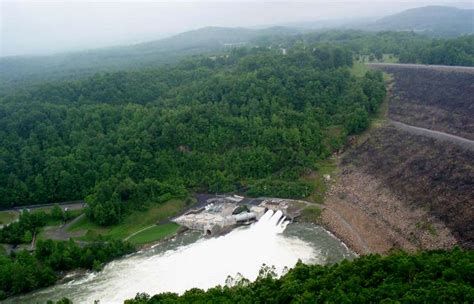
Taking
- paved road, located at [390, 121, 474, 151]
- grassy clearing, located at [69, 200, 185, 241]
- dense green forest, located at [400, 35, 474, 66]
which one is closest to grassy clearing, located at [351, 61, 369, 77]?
dense green forest, located at [400, 35, 474, 66]

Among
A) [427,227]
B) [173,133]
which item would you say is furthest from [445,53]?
[173,133]

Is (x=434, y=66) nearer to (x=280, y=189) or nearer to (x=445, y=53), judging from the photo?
(x=445, y=53)

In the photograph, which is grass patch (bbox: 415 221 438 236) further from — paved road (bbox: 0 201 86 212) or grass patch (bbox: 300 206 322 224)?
paved road (bbox: 0 201 86 212)

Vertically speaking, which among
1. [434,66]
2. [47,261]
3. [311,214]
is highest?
[434,66]

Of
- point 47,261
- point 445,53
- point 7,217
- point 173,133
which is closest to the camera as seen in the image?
point 47,261

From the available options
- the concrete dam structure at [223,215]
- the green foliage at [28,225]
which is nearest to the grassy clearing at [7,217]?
the green foliage at [28,225]

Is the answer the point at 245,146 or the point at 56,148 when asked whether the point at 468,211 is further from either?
the point at 56,148
